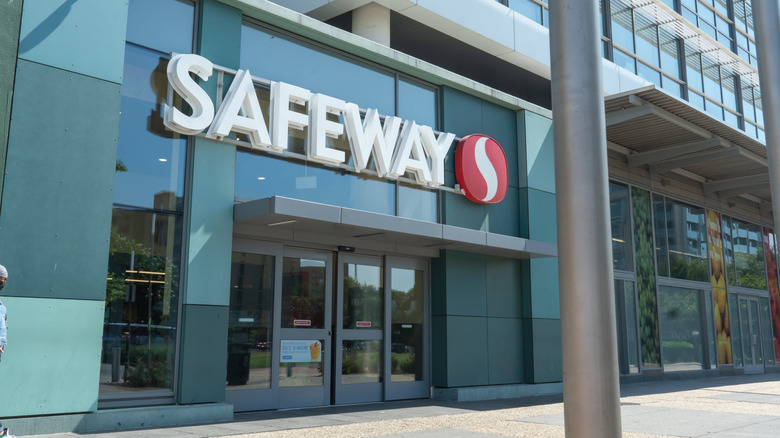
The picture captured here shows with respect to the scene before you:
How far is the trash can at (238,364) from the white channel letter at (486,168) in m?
5.70

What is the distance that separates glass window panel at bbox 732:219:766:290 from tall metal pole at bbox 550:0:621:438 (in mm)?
24203

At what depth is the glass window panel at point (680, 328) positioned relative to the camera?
2081 cm

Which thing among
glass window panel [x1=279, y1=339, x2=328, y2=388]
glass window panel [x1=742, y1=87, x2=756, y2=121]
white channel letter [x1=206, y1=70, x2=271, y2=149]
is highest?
glass window panel [x1=742, y1=87, x2=756, y2=121]

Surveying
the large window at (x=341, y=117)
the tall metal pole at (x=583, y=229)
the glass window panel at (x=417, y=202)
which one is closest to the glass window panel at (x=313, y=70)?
the large window at (x=341, y=117)

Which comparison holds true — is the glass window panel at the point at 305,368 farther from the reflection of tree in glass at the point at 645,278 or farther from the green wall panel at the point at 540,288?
the reflection of tree in glass at the point at 645,278

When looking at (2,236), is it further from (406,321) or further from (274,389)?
(406,321)

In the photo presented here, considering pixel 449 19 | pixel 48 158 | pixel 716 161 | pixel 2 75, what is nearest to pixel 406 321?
pixel 449 19

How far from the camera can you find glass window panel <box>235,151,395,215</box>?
10.6m

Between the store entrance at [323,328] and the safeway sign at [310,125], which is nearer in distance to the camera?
the safeway sign at [310,125]

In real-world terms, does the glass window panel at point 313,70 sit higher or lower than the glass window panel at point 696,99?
lower

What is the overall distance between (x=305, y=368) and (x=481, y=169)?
17.6 feet

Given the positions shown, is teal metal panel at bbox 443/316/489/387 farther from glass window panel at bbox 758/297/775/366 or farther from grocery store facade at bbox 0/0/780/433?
glass window panel at bbox 758/297/775/366

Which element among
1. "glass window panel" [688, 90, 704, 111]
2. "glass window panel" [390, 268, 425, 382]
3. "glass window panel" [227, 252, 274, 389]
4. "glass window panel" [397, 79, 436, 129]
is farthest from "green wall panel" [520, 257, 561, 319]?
"glass window panel" [688, 90, 704, 111]

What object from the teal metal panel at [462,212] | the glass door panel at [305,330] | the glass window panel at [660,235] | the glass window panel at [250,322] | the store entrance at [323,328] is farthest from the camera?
the glass window panel at [660,235]
